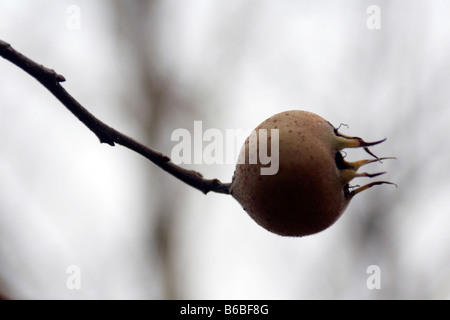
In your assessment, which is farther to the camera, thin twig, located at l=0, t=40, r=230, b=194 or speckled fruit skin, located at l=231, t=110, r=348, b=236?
speckled fruit skin, located at l=231, t=110, r=348, b=236

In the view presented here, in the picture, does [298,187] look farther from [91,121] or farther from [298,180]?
[91,121]

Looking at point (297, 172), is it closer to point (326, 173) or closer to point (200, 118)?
point (326, 173)

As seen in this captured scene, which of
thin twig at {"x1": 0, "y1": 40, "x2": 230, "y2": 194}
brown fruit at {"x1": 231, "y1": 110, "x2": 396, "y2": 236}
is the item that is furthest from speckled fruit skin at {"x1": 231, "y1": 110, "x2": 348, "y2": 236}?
thin twig at {"x1": 0, "y1": 40, "x2": 230, "y2": 194}

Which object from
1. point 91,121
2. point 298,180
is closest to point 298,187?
point 298,180

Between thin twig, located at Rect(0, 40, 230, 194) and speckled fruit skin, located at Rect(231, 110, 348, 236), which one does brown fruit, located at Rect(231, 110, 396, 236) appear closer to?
speckled fruit skin, located at Rect(231, 110, 348, 236)

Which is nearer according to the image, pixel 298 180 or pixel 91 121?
pixel 91 121
